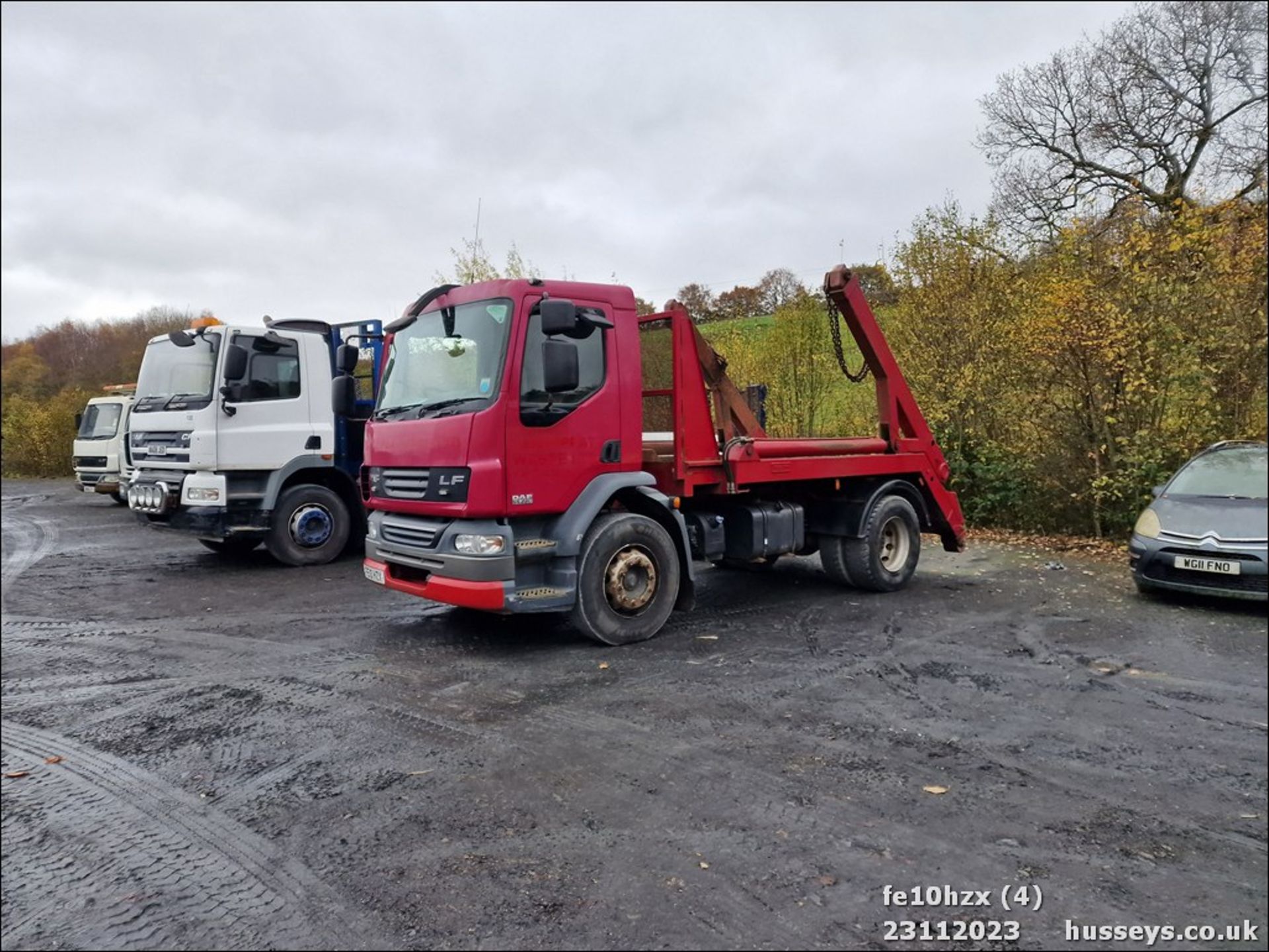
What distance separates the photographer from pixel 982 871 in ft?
8.51

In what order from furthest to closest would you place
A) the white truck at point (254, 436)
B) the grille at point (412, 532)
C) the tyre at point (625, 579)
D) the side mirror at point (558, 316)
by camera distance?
the white truck at point (254, 436) → the tyre at point (625, 579) → the grille at point (412, 532) → the side mirror at point (558, 316)

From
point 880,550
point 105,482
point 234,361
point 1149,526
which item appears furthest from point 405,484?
point 105,482

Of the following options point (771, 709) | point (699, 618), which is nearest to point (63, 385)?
point (771, 709)

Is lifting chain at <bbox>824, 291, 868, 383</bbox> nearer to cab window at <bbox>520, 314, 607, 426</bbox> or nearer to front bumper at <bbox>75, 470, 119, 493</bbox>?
cab window at <bbox>520, 314, 607, 426</bbox>

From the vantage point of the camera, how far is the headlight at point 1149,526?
4012 millimetres

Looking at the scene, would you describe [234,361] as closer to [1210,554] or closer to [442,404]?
[442,404]

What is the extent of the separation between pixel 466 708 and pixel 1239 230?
160 inches

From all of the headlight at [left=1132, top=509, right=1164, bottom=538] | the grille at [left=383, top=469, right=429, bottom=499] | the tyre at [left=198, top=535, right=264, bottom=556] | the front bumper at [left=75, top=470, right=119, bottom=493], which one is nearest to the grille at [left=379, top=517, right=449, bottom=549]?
the grille at [left=383, top=469, right=429, bottom=499]

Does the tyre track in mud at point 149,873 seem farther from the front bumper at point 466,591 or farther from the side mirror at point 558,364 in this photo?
the side mirror at point 558,364

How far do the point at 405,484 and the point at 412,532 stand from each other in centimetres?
36

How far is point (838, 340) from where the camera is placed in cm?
751

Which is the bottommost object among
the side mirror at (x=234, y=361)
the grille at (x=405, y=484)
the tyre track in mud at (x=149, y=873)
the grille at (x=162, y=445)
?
the tyre track in mud at (x=149, y=873)

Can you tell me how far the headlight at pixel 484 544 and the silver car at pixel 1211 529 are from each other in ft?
12.3

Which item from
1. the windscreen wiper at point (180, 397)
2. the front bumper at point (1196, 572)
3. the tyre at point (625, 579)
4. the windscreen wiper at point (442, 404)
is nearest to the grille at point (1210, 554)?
the front bumper at point (1196, 572)
